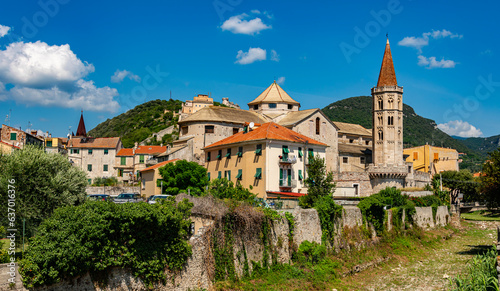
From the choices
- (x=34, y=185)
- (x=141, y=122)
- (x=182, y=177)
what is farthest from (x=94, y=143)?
(x=141, y=122)

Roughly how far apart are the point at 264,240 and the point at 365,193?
3729 centimetres

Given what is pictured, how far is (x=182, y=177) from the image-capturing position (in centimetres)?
4697

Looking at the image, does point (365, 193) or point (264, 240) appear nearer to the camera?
point (264, 240)

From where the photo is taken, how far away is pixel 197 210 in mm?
23719

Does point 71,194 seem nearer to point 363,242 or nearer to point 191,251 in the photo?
point 191,251

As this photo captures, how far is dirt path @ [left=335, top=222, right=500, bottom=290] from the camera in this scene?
27938 mm

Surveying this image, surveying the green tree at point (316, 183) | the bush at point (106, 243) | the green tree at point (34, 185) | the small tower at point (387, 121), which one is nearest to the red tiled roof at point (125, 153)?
the small tower at point (387, 121)

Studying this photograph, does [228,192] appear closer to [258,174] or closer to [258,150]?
[258,174]

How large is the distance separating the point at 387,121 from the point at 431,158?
31238 millimetres

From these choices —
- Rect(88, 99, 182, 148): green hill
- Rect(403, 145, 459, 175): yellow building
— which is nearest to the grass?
Rect(403, 145, 459, 175): yellow building

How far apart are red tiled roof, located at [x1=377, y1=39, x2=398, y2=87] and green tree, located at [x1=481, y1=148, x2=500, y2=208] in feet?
101

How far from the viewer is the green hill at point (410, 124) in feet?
472

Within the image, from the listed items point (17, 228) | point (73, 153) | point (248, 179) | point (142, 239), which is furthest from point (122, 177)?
point (142, 239)

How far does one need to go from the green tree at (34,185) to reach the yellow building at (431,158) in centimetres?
6926
